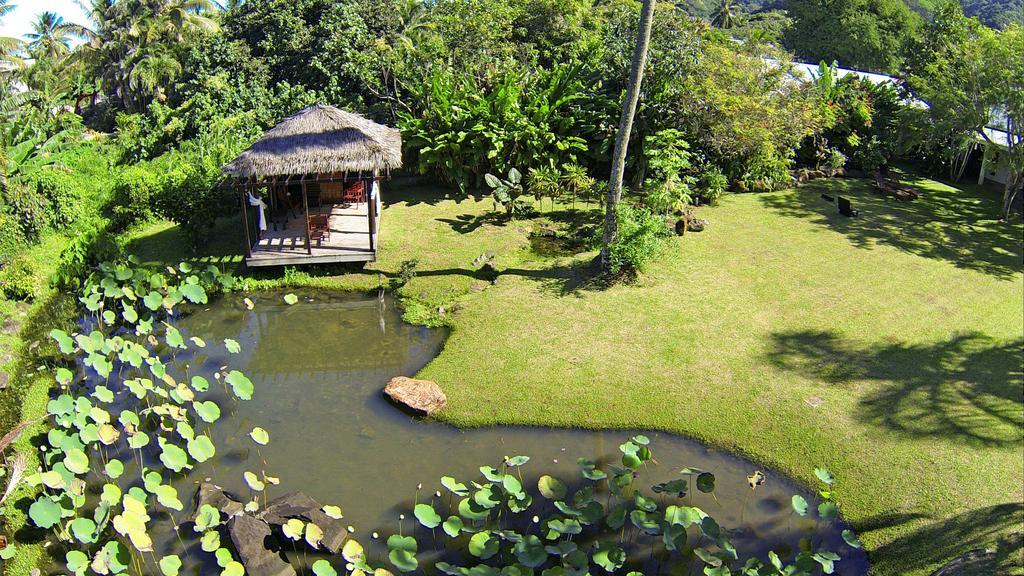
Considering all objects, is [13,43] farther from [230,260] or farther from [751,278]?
[751,278]

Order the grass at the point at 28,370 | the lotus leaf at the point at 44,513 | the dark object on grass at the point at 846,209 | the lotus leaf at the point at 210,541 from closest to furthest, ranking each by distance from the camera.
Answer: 1. the lotus leaf at the point at 210,541
2. the lotus leaf at the point at 44,513
3. the grass at the point at 28,370
4. the dark object on grass at the point at 846,209

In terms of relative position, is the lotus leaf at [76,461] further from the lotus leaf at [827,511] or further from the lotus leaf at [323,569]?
the lotus leaf at [827,511]

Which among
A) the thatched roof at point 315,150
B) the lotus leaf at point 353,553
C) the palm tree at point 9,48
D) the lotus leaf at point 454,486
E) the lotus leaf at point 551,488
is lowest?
the lotus leaf at point 353,553

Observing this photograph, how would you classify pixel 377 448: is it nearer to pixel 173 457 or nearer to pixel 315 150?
pixel 173 457

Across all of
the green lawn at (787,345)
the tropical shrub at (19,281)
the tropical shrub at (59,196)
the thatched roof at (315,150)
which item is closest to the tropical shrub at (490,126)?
the green lawn at (787,345)

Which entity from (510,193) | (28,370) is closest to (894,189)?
(510,193)

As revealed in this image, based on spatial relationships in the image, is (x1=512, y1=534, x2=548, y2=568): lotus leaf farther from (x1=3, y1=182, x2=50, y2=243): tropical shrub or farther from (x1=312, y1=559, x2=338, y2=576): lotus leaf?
(x1=3, y1=182, x2=50, y2=243): tropical shrub

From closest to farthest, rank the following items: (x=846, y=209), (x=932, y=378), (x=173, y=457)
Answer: (x=173, y=457) < (x=932, y=378) < (x=846, y=209)
